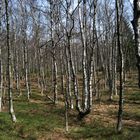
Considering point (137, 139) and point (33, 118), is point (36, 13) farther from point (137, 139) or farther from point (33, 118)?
point (137, 139)

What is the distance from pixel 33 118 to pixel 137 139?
8.13 meters

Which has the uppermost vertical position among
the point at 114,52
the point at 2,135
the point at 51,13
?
the point at 51,13

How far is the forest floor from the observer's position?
18.7m

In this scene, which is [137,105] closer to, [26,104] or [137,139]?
[26,104]

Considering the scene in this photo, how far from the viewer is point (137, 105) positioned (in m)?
28.5

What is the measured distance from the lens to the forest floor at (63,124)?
1866 centimetres

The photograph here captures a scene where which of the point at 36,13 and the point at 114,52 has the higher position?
the point at 36,13

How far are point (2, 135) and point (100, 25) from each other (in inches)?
1225

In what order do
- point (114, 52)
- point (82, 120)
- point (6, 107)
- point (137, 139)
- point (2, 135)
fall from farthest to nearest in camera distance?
point (114, 52)
point (6, 107)
point (82, 120)
point (2, 135)
point (137, 139)

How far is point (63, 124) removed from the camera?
2108 cm

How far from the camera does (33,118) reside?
22.5m

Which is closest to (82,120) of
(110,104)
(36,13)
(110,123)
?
(110,123)

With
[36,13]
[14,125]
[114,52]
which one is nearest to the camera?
[14,125]

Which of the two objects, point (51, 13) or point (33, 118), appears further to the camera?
point (51, 13)
